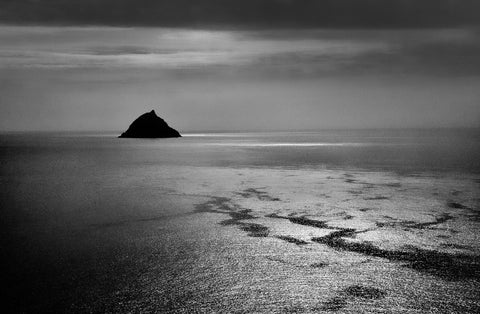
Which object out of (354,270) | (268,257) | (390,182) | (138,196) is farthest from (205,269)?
(390,182)

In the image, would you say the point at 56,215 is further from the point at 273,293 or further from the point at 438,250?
the point at 438,250

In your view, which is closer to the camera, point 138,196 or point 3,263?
point 3,263

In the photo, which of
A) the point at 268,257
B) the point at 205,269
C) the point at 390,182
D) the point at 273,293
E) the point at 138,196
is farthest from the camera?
the point at 390,182

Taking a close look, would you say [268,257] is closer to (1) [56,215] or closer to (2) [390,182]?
(1) [56,215]

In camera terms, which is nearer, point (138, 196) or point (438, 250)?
point (438, 250)

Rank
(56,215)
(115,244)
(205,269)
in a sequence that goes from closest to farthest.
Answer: (205,269) < (115,244) < (56,215)

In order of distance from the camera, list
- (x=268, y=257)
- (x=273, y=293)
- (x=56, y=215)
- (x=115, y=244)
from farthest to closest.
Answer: (x=56, y=215) < (x=115, y=244) < (x=268, y=257) < (x=273, y=293)

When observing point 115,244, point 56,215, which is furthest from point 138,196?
point 115,244

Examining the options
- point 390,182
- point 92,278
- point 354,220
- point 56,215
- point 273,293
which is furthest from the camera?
point 390,182

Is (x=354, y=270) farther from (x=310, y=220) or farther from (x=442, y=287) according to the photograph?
(x=310, y=220)
